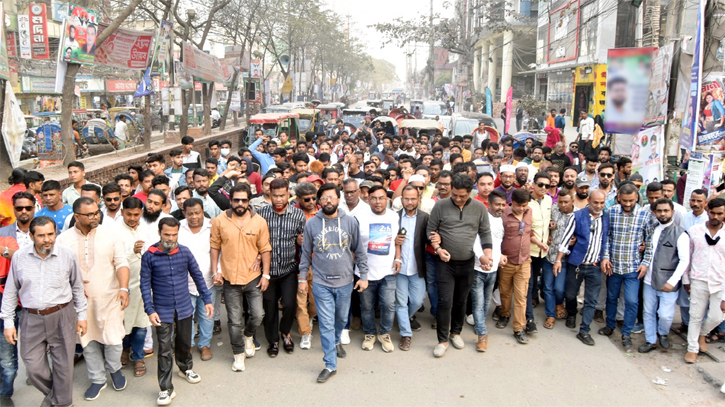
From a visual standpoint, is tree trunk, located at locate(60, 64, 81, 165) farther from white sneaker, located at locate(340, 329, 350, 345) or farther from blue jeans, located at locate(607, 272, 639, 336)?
blue jeans, located at locate(607, 272, 639, 336)

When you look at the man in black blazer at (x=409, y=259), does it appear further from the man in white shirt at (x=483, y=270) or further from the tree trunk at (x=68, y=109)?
the tree trunk at (x=68, y=109)

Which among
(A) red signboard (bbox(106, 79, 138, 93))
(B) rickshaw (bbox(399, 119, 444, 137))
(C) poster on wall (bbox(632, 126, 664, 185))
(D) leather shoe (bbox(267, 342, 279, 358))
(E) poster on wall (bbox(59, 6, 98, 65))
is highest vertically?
(A) red signboard (bbox(106, 79, 138, 93))

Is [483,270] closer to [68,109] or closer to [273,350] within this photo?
[273,350]

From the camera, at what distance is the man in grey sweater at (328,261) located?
4871 millimetres

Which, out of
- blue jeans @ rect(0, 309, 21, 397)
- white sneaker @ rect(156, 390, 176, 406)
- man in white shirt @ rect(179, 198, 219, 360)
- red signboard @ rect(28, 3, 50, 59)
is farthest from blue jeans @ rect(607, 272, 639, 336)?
red signboard @ rect(28, 3, 50, 59)

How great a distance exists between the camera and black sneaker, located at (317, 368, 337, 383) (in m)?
4.82

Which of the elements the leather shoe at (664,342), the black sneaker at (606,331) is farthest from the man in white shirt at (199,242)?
the leather shoe at (664,342)

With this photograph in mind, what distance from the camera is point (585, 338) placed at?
18.6 ft

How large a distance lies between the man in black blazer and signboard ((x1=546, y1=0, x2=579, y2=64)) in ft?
72.9

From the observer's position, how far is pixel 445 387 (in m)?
4.77

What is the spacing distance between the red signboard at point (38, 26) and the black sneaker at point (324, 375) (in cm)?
2144

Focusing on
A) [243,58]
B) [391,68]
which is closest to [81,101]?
[243,58]

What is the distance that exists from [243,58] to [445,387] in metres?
25.5

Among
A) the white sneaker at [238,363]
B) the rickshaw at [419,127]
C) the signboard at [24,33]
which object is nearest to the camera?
the white sneaker at [238,363]
